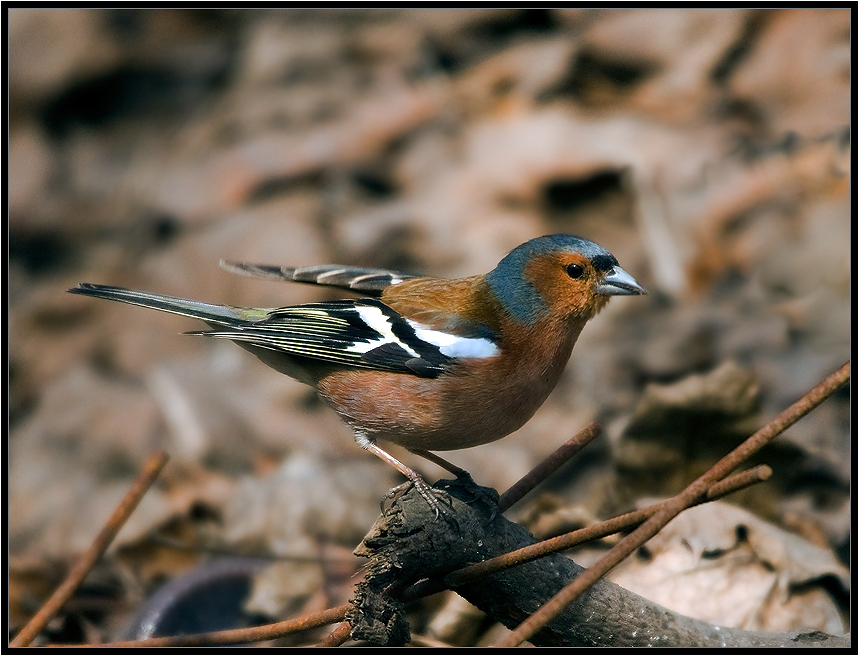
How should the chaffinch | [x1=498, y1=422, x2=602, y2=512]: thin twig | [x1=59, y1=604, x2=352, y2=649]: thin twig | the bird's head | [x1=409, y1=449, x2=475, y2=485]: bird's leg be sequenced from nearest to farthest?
[x1=59, y1=604, x2=352, y2=649]: thin twig, [x1=498, y1=422, x2=602, y2=512]: thin twig, [x1=409, y1=449, x2=475, y2=485]: bird's leg, the chaffinch, the bird's head

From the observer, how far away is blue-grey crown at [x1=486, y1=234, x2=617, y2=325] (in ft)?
11.8

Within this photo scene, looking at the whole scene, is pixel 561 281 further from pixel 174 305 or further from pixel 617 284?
pixel 174 305

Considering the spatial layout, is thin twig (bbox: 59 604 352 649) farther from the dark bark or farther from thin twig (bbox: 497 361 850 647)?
thin twig (bbox: 497 361 850 647)

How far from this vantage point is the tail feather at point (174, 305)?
10.7 ft

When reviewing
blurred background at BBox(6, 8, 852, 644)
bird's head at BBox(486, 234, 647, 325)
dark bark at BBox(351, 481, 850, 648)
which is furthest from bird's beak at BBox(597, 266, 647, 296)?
dark bark at BBox(351, 481, 850, 648)

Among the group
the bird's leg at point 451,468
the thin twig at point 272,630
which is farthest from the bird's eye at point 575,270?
the thin twig at point 272,630

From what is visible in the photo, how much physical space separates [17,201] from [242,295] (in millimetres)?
2302

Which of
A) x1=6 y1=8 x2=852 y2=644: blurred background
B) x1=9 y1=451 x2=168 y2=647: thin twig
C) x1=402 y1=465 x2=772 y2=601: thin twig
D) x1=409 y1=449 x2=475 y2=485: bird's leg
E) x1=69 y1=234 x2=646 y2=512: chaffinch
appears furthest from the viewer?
x1=6 y1=8 x2=852 y2=644: blurred background

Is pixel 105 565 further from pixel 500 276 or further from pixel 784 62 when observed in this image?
pixel 784 62

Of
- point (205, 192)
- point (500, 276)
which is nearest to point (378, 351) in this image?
point (500, 276)

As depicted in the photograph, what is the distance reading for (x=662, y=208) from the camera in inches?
243

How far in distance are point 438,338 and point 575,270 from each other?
24.6 inches

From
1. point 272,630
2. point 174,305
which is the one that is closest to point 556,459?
point 272,630

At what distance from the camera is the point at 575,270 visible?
3623mm
